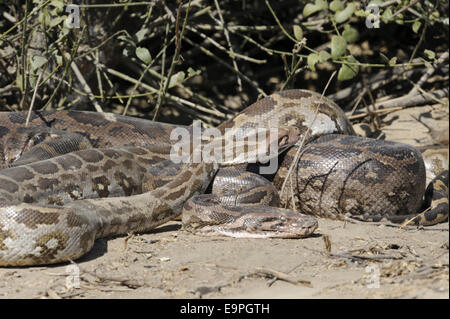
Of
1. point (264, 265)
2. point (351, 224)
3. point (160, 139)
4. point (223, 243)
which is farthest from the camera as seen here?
point (160, 139)

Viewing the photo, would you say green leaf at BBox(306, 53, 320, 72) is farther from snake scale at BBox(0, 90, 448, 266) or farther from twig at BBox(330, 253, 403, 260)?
twig at BBox(330, 253, 403, 260)

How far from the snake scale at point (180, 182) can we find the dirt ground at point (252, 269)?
22 cm

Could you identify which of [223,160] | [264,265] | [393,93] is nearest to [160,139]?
[223,160]

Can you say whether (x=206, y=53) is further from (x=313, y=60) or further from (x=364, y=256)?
(x=364, y=256)

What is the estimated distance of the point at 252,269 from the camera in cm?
526

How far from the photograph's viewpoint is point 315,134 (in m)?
8.16

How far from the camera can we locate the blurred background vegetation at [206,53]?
8.73m

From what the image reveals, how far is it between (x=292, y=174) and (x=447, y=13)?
18.4 feet

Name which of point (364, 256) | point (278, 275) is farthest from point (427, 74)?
point (278, 275)

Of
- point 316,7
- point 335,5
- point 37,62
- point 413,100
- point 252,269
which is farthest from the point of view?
point 413,100

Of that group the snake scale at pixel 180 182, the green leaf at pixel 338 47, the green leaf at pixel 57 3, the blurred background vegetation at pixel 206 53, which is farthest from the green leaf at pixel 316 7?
the green leaf at pixel 57 3

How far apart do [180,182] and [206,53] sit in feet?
13.8
